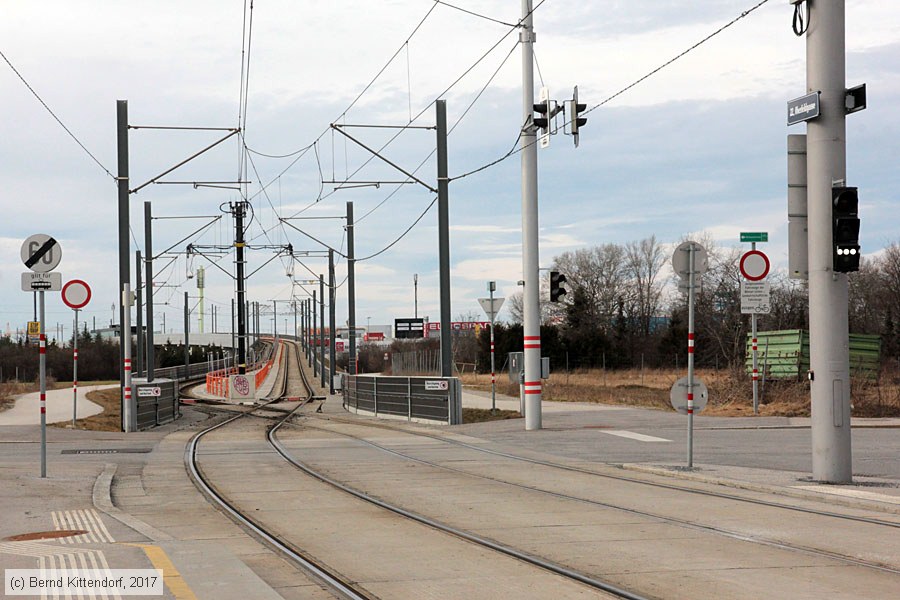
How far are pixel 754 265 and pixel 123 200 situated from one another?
17.6 metres

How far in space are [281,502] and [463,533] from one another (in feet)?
11.9

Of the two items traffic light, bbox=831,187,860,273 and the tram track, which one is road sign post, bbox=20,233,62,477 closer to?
the tram track

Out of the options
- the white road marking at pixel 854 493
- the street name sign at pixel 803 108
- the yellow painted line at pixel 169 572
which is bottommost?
the white road marking at pixel 854 493

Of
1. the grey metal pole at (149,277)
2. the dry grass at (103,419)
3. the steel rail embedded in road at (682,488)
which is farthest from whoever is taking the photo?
the grey metal pole at (149,277)

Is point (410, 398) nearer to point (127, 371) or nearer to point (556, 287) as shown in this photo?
point (556, 287)

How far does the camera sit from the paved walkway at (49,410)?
1187 inches

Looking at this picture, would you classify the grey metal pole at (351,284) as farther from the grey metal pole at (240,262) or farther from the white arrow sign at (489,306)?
the white arrow sign at (489,306)

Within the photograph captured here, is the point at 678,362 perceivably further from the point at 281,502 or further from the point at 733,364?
the point at 281,502

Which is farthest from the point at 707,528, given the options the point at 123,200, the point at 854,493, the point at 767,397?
the point at 123,200

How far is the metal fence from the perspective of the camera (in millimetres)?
28484

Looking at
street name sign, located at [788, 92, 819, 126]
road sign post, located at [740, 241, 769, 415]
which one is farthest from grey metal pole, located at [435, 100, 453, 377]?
street name sign, located at [788, 92, 819, 126]

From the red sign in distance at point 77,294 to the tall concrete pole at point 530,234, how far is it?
10905mm

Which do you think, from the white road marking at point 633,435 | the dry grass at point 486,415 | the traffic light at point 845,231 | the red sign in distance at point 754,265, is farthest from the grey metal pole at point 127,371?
the traffic light at point 845,231

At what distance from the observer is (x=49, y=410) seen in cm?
3569
